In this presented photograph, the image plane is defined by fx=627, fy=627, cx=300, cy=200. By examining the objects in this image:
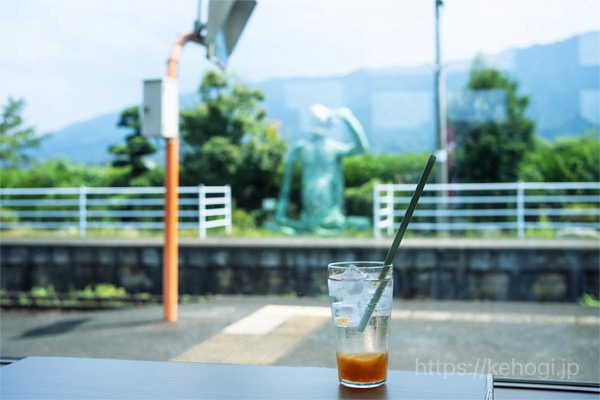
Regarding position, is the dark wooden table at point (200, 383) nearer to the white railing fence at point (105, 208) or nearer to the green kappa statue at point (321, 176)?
the white railing fence at point (105, 208)

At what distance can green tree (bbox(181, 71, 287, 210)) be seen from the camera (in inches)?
74.0

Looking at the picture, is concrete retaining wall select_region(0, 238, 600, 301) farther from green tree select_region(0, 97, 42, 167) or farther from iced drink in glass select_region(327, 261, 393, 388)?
iced drink in glass select_region(327, 261, 393, 388)

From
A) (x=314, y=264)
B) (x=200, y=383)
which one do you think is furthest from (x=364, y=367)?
(x=314, y=264)

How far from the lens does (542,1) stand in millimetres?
1587

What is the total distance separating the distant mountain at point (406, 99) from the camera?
1.69 m

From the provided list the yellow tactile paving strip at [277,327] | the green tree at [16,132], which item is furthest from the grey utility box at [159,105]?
the yellow tactile paving strip at [277,327]

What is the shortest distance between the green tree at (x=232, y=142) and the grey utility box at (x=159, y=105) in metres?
0.07

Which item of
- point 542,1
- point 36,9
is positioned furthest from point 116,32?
point 542,1

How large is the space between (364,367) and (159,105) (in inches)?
51.1

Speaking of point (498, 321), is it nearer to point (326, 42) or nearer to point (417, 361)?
point (417, 361)

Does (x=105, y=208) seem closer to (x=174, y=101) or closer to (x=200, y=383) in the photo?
(x=174, y=101)

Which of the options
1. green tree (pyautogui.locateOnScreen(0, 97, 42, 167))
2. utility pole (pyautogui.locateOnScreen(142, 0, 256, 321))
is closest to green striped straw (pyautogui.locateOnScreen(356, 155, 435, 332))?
utility pole (pyautogui.locateOnScreen(142, 0, 256, 321))

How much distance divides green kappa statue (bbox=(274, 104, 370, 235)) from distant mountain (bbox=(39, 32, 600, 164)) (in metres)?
0.04

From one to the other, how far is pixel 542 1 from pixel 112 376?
140 cm
